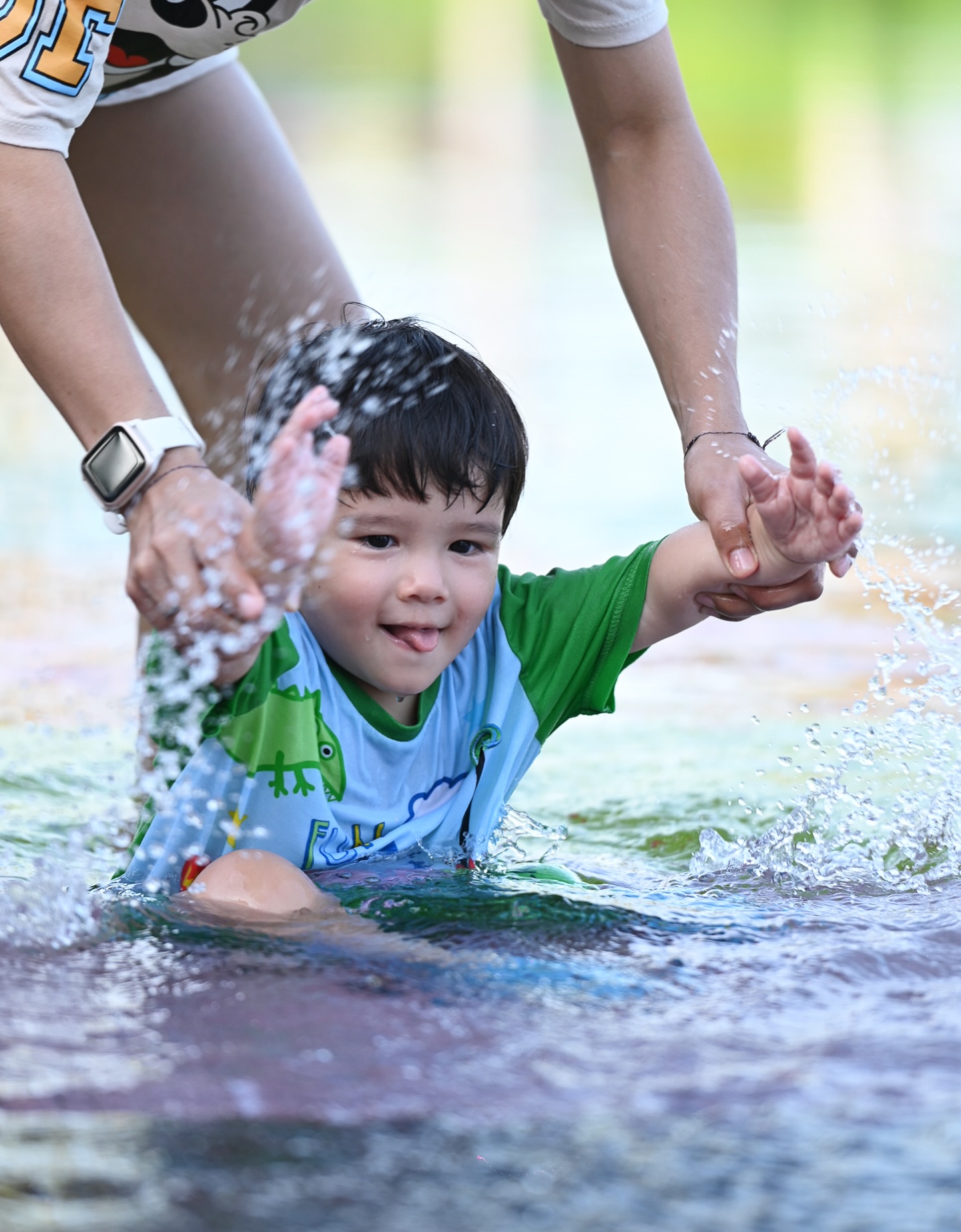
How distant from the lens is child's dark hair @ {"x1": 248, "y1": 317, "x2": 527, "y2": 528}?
7.01ft

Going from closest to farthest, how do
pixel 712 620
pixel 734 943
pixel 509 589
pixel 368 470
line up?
pixel 734 943, pixel 368 470, pixel 509 589, pixel 712 620

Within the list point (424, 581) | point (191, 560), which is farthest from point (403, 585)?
point (191, 560)

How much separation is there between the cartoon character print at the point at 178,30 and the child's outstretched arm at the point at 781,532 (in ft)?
3.09

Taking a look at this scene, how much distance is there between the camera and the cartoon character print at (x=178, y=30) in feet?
7.45

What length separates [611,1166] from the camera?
1295 millimetres

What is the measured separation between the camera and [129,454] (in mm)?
1751

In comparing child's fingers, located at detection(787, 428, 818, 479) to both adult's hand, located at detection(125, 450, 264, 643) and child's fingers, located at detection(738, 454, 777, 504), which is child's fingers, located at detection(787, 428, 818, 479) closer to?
child's fingers, located at detection(738, 454, 777, 504)

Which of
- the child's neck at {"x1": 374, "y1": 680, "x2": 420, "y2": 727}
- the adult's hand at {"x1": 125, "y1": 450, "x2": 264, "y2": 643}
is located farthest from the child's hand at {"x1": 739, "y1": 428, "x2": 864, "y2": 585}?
the adult's hand at {"x1": 125, "y1": 450, "x2": 264, "y2": 643}

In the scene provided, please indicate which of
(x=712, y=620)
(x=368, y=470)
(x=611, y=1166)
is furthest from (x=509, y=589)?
(x=712, y=620)

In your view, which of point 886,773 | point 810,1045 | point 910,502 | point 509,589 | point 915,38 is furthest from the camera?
point 915,38

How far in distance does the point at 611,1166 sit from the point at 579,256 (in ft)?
26.5

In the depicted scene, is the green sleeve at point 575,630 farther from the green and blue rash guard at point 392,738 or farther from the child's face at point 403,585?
the child's face at point 403,585

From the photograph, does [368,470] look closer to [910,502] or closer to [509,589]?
[509,589]

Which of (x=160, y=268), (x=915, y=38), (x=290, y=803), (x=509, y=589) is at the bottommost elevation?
(x=290, y=803)
